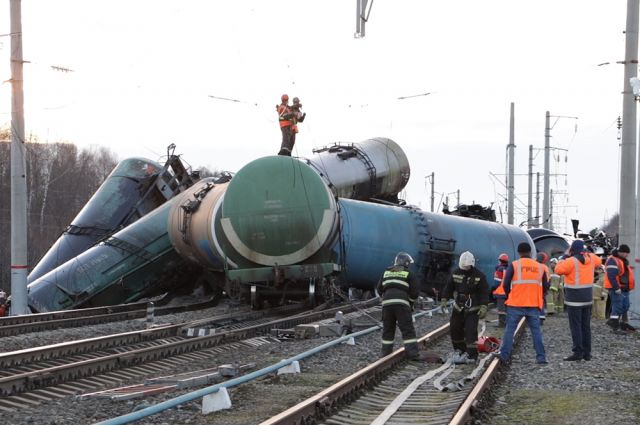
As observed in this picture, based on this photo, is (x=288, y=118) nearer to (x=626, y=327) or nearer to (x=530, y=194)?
(x=626, y=327)

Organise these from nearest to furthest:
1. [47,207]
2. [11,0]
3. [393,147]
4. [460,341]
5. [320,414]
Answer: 1. [320,414]
2. [460,341]
3. [11,0]
4. [393,147]
5. [47,207]

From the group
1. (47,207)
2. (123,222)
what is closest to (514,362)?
(123,222)

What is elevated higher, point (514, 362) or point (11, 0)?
point (11, 0)

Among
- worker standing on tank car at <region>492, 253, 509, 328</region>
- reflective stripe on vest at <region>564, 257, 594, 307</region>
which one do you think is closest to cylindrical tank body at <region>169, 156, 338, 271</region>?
worker standing on tank car at <region>492, 253, 509, 328</region>

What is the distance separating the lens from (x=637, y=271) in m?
18.6

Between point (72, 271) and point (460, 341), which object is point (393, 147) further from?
point (460, 341)

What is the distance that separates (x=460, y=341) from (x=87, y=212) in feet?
53.6

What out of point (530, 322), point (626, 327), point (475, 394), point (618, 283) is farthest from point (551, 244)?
point (475, 394)

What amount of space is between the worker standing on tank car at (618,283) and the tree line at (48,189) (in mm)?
35474

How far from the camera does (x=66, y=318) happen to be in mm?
17719

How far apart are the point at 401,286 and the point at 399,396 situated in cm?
322

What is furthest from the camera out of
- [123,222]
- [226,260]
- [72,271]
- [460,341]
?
[123,222]

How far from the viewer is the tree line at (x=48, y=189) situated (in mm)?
53812

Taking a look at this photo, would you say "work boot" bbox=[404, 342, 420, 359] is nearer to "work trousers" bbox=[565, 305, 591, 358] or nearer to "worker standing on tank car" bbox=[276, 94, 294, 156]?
"work trousers" bbox=[565, 305, 591, 358]
